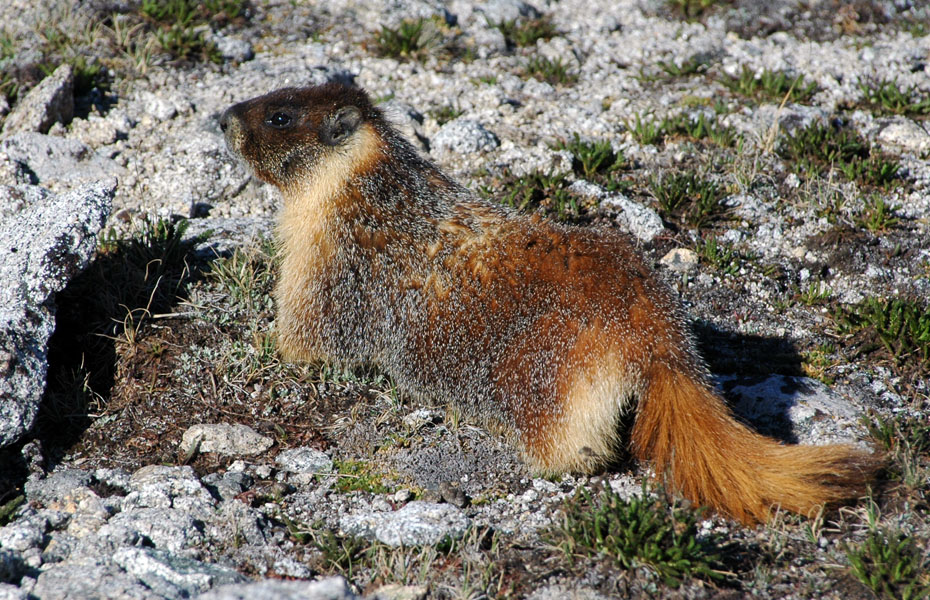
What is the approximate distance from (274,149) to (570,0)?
6.20 metres

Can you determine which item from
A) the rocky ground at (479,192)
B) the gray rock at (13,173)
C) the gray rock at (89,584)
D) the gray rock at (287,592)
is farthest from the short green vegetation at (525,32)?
the gray rock at (287,592)

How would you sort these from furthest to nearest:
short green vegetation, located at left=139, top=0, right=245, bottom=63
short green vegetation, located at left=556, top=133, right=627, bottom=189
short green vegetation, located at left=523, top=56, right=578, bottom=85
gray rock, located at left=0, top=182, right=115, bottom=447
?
short green vegetation, located at left=523, top=56, right=578, bottom=85, short green vegetation, located at left=139, top=0, right=245, bottom=63, short green vegetation, located at left=556, top=133, right=627, bottom=189, gray rock, located at left=0, top=182, right=115, bottom=447

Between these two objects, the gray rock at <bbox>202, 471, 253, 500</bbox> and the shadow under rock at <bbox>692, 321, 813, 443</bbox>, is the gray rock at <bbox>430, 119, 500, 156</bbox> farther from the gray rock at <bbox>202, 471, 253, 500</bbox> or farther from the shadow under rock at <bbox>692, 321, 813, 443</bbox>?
the gray rock at <bbox>202, 471, 253, 500</bbox>

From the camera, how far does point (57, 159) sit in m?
7.67

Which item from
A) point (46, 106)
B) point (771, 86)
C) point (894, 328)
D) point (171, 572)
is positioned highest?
point (771, 86)

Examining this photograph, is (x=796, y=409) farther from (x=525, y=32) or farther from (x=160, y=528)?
(x=525, y=32)

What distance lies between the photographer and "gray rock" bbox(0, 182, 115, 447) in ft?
16.3

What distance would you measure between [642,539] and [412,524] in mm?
1273

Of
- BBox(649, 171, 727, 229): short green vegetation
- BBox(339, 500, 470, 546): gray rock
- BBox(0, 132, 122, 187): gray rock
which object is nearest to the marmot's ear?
BBox(339, 500, 470, 546): gray rock

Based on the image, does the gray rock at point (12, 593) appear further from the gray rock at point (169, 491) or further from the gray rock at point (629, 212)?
the gray rock at point (629, 212)

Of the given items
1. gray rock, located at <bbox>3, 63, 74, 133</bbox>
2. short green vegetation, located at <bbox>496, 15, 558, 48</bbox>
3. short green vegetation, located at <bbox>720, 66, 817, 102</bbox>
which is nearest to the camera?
gray rock, located at <bbox>3, 63, 74, 133</bbox>

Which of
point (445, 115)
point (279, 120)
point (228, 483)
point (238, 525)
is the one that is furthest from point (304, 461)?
point (445, 115)

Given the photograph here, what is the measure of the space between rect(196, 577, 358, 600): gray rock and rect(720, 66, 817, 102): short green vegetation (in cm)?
729

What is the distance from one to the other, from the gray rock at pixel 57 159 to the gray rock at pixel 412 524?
181 inches
